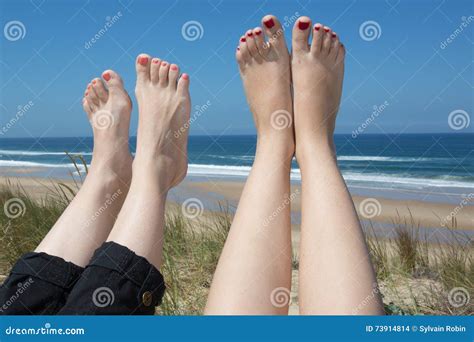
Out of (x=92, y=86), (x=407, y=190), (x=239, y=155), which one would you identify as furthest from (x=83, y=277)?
(x=239, y=155)

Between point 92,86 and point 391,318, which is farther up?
point 92,86

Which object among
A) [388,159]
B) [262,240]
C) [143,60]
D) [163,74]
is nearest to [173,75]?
[163,74]

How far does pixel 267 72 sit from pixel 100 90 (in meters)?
0.78

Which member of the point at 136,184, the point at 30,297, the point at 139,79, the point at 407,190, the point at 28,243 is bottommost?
the point at 30,297

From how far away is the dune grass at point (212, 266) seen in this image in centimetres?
214

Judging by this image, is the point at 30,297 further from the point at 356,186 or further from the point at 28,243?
the point at 356,186

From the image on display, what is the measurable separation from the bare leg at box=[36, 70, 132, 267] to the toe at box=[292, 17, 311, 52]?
2.51ft

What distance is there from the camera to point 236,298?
4.35 feet

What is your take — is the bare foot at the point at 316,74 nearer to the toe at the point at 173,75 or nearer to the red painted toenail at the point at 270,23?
the red painted toenail at the point at 270,23

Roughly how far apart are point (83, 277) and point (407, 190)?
26.6 feet

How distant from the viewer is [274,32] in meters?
2.34

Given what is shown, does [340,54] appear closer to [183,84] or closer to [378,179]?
A: [183,84]

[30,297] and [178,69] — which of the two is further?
[178,69]

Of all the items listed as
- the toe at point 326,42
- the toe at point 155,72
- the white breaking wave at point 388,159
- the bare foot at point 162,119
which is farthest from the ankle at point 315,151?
the white breaking wave at point 388,159
